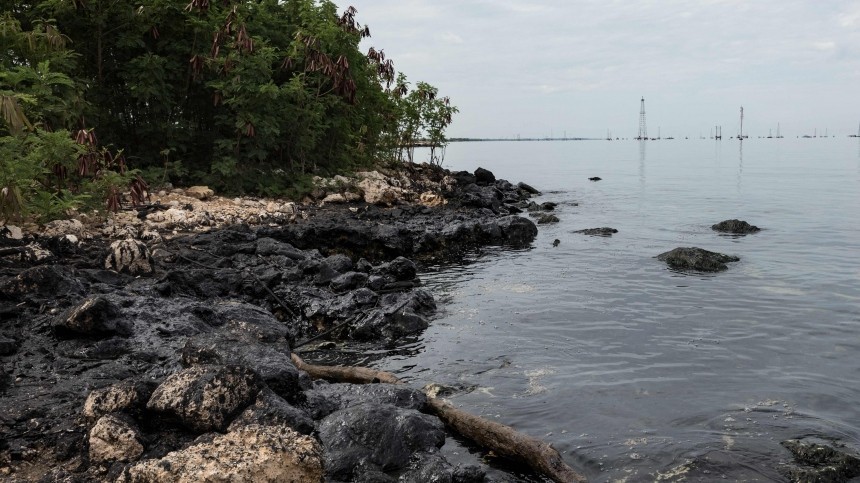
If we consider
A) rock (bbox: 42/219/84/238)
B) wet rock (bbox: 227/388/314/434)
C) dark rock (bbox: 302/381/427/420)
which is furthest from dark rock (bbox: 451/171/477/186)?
wet rock (bbox: 227/388/314/434)

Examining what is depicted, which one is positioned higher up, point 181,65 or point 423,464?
point 181,65

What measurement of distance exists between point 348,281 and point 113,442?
6627mm

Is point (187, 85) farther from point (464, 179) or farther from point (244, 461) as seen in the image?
point (464, 179)

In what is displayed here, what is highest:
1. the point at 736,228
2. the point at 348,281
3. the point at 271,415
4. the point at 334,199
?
the point at 334,199

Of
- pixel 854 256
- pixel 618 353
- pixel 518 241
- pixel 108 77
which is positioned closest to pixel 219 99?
pixel 108 77

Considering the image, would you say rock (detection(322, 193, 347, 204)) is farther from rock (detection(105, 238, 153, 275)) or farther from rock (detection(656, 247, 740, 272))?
rock (detection(656, 247, 740, 272))

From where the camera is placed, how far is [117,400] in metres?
5.26

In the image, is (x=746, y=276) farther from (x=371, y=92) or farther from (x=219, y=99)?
(x=371, y=92)

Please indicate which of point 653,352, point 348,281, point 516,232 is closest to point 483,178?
point 516,232

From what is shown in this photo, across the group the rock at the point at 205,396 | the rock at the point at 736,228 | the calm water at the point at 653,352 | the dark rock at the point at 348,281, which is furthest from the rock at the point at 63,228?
the rock at the point at 736,228

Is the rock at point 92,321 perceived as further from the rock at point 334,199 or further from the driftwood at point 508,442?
the rock at point 334,199

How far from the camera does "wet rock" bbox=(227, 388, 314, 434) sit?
513 cm

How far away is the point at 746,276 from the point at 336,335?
9044 mm

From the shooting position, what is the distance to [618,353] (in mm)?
8758
